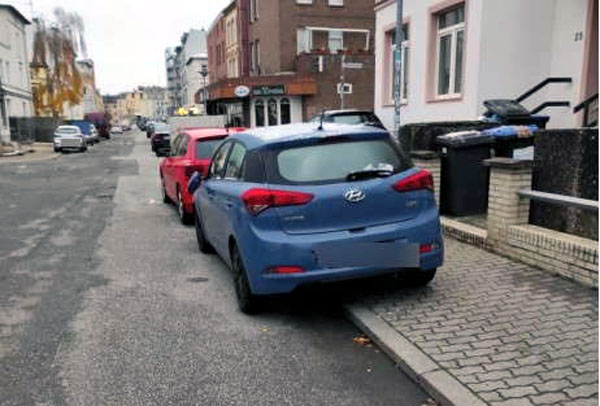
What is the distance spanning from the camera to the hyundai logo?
444 centimetres

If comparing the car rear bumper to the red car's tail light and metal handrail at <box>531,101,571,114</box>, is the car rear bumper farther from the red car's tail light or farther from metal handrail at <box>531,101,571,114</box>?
metal handrail at <box>531,101,571,114</box>

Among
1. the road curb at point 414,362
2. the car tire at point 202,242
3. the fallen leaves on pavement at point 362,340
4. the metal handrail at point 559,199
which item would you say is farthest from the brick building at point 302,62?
the fallen leaves on pavement at point 362,340

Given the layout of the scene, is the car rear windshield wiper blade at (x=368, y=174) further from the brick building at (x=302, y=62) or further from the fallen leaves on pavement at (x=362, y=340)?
the brick building at (x=302, y=62)

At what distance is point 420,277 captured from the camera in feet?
17.0

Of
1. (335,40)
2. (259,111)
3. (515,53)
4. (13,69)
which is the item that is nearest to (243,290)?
(515,53)

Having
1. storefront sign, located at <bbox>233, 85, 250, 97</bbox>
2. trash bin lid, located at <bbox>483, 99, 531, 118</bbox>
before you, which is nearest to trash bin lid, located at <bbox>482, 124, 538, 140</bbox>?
trash bin lid, located at <bbox>483, 99, 531, 118</bbox>

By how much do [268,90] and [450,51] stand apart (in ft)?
71.2

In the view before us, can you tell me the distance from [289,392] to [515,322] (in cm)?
197

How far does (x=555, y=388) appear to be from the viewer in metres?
3.27

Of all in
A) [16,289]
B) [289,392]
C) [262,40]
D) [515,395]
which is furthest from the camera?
[262,40]

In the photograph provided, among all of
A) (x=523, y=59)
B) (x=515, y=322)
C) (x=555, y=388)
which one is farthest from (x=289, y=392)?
(x=523, y=59)

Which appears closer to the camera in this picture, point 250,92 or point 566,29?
point 566,29

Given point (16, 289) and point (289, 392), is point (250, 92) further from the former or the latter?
point (289, 392)

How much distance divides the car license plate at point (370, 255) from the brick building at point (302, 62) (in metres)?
28.0
